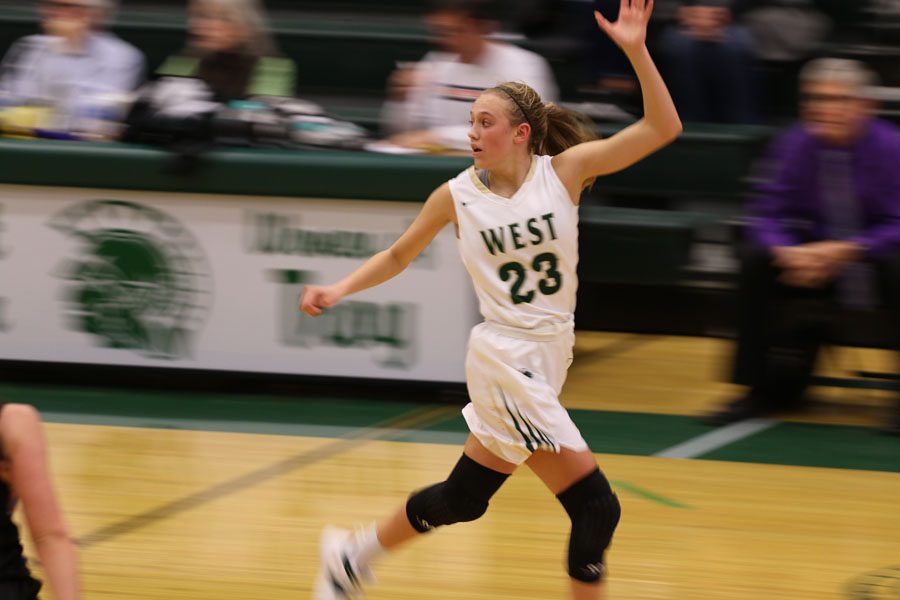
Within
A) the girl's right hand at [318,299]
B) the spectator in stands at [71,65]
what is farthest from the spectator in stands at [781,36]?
the girl's right hand at [318,299]

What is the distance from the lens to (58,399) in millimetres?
7227

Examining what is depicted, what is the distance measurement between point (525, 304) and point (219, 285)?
11.1 feet

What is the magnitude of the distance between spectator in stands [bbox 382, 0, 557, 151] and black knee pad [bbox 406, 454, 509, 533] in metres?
3.19

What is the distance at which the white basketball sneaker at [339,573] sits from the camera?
14.5ft

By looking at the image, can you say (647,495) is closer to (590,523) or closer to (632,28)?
(590,523)

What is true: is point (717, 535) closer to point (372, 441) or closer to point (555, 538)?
point (555, 538)

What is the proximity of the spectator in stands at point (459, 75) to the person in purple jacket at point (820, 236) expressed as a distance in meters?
1.33

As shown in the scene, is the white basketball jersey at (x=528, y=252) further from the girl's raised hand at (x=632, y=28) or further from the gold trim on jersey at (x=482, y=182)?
the girl's raised hand at (x=632, y=28)

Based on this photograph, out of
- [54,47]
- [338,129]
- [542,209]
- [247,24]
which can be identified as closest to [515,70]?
[338,129]

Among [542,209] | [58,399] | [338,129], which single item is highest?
[542,209]

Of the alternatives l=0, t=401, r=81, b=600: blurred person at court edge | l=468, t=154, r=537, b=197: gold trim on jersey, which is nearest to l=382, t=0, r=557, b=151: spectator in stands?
l=468, t=154, r=537, b=197: gold trim on jersey

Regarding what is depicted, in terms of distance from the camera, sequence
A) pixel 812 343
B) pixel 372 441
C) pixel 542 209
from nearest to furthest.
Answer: pixel 542 209 < pixel 372 441 < pixel 812 343

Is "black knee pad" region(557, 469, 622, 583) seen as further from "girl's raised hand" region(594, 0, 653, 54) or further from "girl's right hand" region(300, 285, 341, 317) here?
"girl's raised hand" region(594, 0, 653, 54)

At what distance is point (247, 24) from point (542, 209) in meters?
3.88
